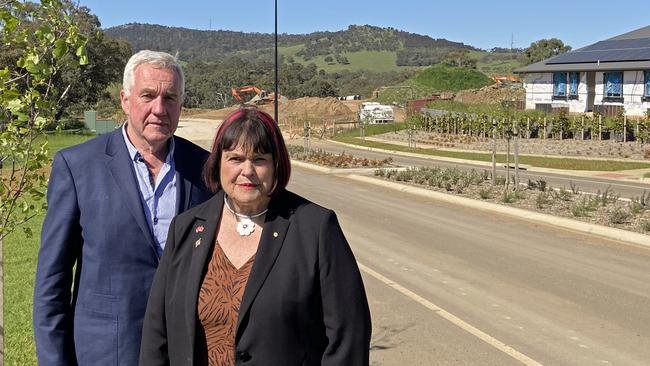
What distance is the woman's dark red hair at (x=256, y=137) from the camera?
8.75 feet

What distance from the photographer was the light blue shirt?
123 inches

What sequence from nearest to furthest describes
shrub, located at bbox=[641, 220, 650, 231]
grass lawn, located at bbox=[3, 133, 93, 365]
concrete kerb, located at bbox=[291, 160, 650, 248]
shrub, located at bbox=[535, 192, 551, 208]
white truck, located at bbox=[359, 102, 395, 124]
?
grass lawn, located at bbox=[3, 133, 93, 365], concrete kerb, located at bbox=[291, 160, 650, 248], shrub, located at bbox=[641, 220, 650, 231], shrub, located at bbox=[535, 192, 551, 208], white truck, located at bbox=[359, 102, 395, 124]

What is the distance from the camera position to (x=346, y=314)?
256 centimetres

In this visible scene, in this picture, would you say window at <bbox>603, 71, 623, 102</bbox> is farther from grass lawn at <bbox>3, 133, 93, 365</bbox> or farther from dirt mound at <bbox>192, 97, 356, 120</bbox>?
grass lawn at <bbox>3, 133, 93, 365</bbox>

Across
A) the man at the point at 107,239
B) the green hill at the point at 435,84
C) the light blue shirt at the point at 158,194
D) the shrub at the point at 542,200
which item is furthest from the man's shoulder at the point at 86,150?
the green hill at the point at 435,84

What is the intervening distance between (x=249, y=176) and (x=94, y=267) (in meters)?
0.85

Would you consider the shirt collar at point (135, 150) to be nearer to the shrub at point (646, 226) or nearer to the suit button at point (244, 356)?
the suit button at point (244, 356)

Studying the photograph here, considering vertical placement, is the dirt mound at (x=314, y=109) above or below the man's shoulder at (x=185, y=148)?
above

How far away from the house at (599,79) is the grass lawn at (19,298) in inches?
1424

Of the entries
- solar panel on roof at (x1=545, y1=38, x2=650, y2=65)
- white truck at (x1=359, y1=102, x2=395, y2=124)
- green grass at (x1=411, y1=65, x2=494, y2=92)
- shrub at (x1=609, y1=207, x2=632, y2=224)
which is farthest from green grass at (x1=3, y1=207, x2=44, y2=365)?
green grass at (x1=411, y1=65, x2=494, y2=92)

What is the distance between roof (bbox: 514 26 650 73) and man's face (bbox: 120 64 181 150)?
42.9 metres

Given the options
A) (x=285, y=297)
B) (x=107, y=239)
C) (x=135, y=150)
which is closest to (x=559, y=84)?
(x=135, y=150)

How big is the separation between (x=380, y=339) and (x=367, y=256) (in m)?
4.19

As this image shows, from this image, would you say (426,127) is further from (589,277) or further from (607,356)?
(607,356)
